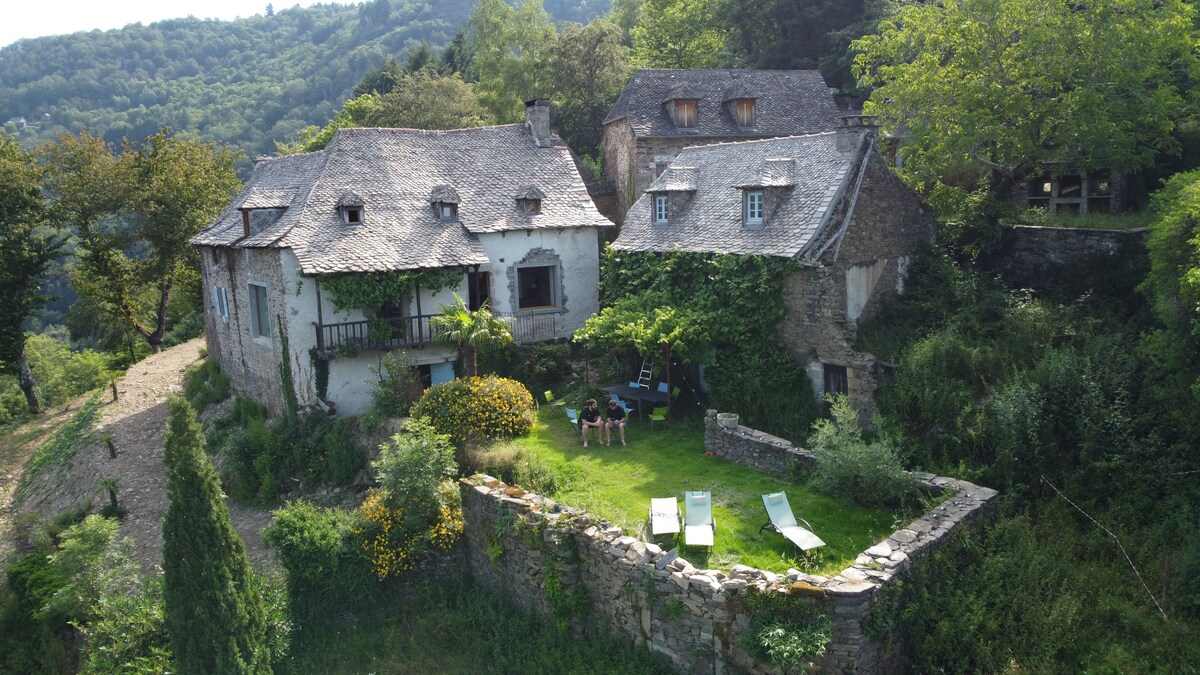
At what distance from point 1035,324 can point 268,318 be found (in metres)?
19.6

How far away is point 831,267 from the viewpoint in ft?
58.9

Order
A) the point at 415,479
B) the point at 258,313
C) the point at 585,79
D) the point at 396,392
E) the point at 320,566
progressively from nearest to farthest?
the point at 320,566
the point at 415,479
the point at 396,392
the point at 258,313
the point at 585,79

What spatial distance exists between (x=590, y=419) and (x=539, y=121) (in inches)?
506

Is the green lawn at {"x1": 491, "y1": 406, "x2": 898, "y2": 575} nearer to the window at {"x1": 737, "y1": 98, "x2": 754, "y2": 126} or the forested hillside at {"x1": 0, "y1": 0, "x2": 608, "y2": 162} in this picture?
the window at {"x1": 737, "y1": 98, "x2": 754, "y2": 126}

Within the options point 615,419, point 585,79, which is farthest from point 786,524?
point 585,79

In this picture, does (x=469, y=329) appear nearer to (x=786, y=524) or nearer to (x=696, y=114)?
(x=786, y=524)

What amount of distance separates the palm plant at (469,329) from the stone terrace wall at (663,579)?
186 inches

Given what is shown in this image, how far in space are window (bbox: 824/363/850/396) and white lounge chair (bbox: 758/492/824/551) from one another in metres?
5.26

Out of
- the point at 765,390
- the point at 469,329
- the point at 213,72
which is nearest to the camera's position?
the point at 765,390

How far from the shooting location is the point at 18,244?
105ft

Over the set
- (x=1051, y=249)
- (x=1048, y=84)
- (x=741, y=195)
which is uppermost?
(x=1048, y=84)

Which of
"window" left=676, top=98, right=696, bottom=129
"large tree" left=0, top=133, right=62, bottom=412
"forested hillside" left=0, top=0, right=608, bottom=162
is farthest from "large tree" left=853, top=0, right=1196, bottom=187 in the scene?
"forested hillside" left=0, top=0, right=608, bottom=162

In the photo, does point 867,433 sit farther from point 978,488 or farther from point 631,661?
point 631,661

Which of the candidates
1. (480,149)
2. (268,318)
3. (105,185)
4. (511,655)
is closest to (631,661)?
(511,655)
